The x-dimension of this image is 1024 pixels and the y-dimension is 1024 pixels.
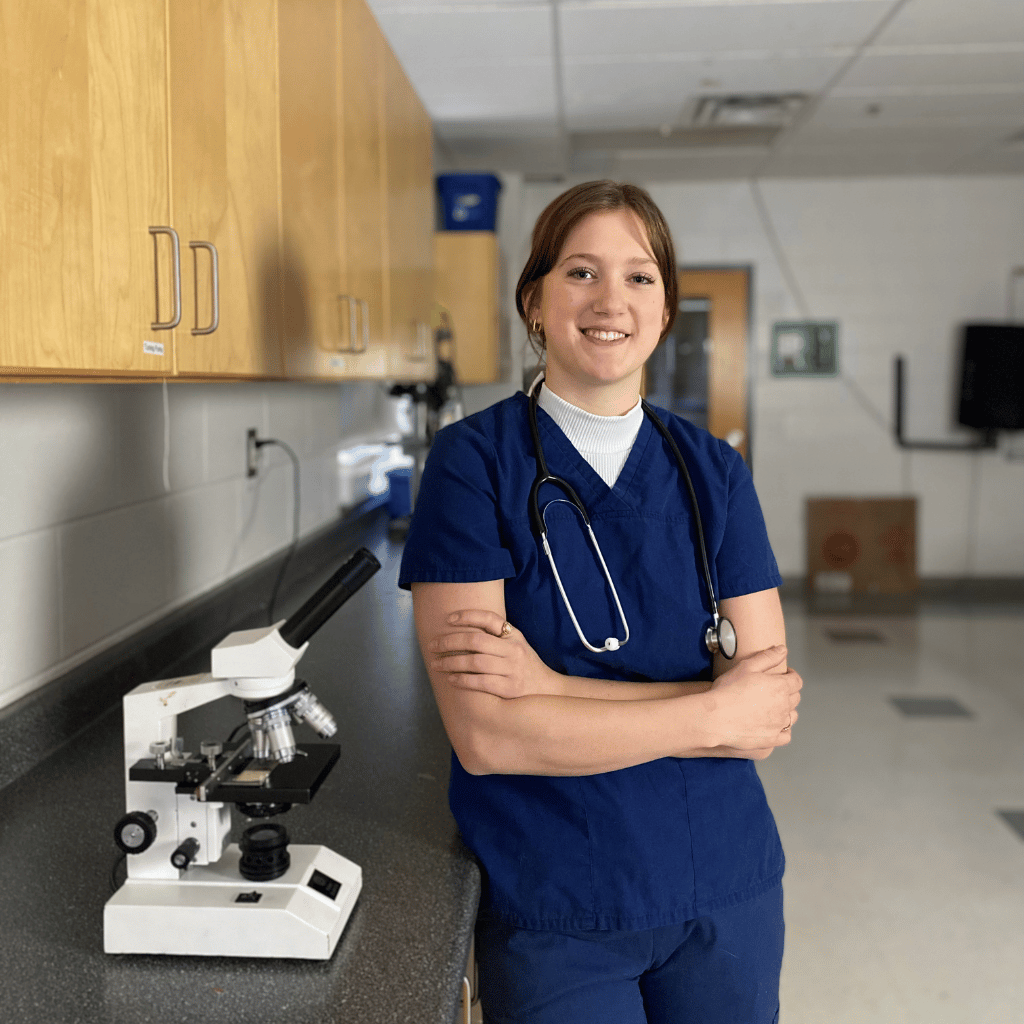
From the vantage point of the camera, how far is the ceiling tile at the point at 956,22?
2.96 metres

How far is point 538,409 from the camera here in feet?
3.62

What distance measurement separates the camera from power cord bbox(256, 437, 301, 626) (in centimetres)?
230

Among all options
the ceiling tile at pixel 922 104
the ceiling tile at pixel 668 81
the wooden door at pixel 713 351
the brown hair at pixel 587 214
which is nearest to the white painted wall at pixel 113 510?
the brown hair at pixel 587 214

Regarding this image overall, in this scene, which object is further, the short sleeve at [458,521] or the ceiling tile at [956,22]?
the ceiling tile at [956,22]

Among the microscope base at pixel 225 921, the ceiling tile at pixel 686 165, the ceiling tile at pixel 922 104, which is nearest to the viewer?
the microscope base at pixel 225 921

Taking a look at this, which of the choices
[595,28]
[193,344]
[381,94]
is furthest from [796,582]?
[193,344]

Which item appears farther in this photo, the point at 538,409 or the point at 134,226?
the point at 538,409

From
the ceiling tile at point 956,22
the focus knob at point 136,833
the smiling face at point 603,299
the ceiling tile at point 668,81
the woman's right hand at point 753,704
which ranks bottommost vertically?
the focus knob at point 136,833

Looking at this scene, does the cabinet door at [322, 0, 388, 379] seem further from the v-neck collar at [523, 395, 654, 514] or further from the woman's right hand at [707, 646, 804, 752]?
the woman's right hand at [707, 646, 804, 752]

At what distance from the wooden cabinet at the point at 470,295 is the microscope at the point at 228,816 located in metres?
3.60

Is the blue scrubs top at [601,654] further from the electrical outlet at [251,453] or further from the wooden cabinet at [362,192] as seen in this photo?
the electrical outlet at [251,453]

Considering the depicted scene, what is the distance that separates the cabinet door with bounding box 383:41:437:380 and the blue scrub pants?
152 centimetres

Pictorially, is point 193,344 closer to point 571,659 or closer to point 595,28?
point 571,659

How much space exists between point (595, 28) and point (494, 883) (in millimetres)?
2792
